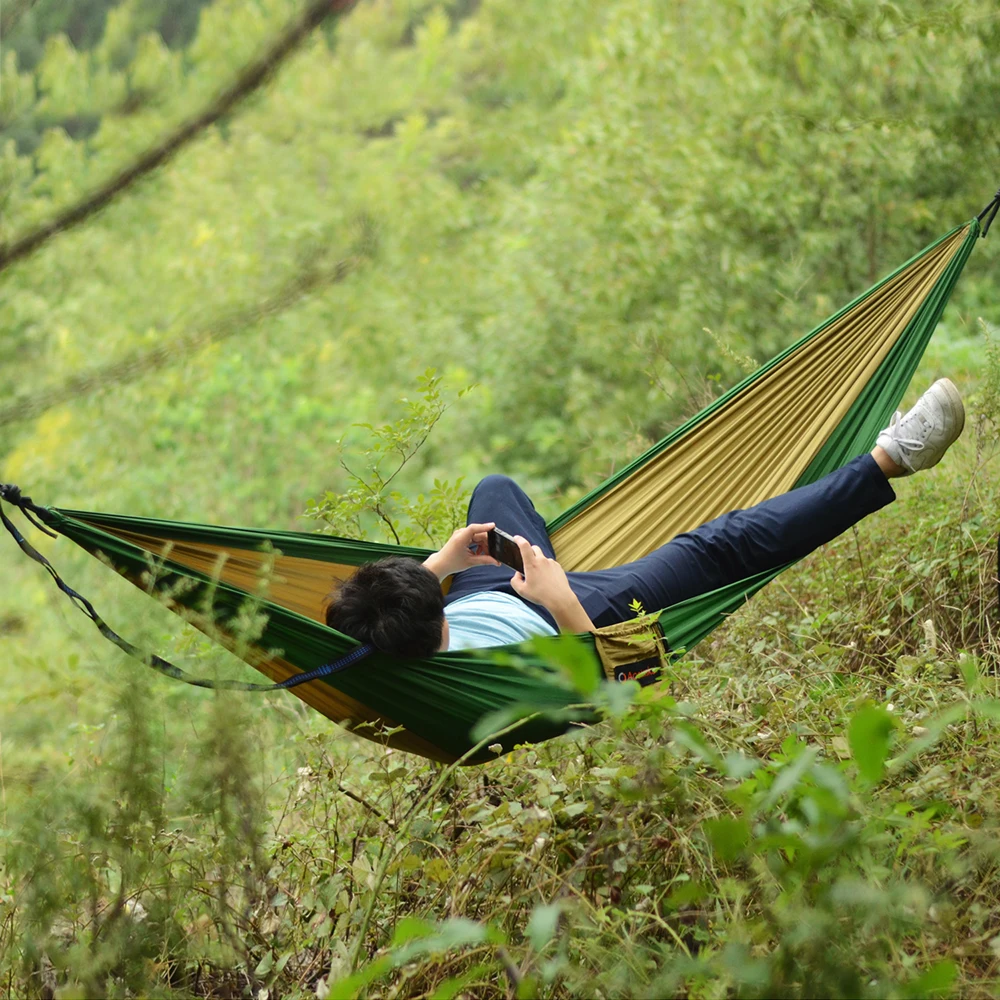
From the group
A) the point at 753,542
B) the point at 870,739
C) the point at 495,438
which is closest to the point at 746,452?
the point at 753,542

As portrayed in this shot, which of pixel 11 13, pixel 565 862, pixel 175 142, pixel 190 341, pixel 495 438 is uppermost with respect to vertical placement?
pixel 11 13

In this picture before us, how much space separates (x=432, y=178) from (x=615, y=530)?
6975 mm

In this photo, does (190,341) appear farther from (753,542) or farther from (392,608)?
(753,542)

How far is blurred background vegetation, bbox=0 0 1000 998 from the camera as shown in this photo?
1.26m

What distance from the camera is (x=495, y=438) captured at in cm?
625

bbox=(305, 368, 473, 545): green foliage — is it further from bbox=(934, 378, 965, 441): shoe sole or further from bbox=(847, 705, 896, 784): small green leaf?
bbox=(847, 705, 896, 784): small green leaf

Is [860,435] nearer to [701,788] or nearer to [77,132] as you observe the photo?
[701,788]

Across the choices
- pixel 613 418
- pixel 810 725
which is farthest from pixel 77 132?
pixel 613 418

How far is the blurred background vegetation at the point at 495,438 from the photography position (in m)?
1.26

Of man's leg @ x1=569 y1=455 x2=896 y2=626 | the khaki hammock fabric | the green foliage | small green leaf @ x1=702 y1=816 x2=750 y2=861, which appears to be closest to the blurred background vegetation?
small green leaf @ x1=702 y1=816 x2=750 y2=861

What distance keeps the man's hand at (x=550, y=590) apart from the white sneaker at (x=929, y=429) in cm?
70

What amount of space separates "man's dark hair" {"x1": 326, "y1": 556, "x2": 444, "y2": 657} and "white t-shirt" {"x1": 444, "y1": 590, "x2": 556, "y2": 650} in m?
0.12

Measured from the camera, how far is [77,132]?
3.03m

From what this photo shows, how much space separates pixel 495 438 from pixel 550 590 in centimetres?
434
